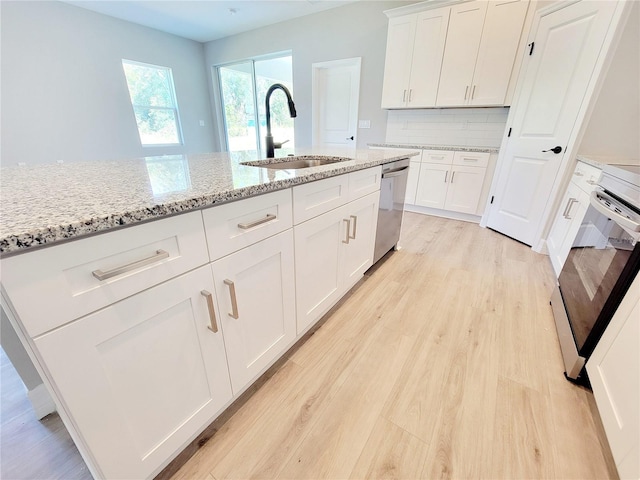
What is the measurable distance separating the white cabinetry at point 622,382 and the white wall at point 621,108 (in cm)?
192

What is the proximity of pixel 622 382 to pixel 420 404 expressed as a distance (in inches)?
26.2

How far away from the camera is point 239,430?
1.01 m

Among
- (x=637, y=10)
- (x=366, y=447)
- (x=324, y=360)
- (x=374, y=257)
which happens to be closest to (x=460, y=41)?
(x=637, y=10)

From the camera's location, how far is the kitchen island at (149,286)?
0.51 meters

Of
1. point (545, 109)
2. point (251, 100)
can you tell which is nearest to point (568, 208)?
point (545, 109)

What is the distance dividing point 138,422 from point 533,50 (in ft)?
12.5

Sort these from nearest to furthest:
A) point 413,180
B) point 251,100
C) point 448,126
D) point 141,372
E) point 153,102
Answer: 1. point 141,372
2. point 448,126
3. point 413,180
4. point 153,102
5. point 251,100

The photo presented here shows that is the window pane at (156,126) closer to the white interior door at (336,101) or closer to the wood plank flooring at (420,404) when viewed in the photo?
the white interior door at (336,101)

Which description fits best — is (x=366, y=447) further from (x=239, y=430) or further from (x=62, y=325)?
(x=62, y=325)

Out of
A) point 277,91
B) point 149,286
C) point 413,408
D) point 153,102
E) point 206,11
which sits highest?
point 206,11

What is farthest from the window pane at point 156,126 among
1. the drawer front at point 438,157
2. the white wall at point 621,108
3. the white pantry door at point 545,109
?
the white wall at point 621,108

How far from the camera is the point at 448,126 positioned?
3.40 metres

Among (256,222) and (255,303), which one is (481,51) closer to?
(256,222)

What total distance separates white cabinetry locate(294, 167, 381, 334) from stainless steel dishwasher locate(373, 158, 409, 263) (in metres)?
0.12
